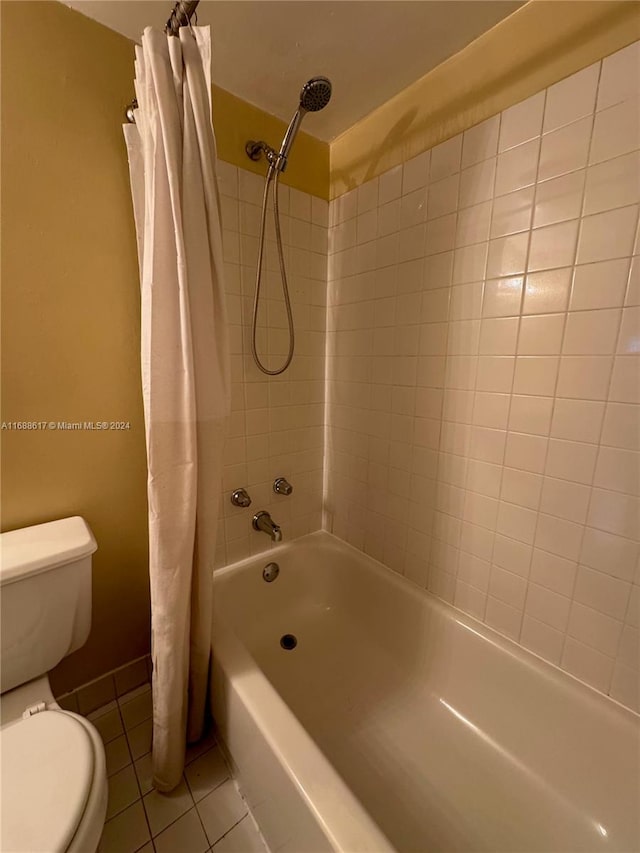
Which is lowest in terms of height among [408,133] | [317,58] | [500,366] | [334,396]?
[334,396]

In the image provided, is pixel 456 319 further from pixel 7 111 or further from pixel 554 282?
pixel 7 111

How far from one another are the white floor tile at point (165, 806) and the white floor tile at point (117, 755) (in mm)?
136

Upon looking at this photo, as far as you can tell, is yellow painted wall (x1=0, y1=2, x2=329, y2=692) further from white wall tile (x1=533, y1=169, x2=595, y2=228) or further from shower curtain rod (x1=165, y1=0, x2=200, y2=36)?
white wall tile (x1=533, y1=169, x2=595, y2=228)

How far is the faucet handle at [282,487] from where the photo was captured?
1479 mm

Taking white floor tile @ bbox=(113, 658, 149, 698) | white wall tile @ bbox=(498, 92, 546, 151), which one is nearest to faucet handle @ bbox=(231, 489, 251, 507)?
white floor tile @ bbox=(113, 658, 149, 698)

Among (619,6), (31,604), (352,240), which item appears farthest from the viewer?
(352,240)

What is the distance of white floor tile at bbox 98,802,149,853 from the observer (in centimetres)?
91

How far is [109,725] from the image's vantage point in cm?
119

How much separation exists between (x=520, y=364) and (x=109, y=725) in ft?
→ 5.79

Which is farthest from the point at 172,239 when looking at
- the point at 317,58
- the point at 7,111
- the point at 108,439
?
the point at 317,58

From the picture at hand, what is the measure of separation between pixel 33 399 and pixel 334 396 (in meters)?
1.06

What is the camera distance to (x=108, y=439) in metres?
1.11

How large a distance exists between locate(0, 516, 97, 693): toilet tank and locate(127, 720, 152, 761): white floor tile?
43 cm

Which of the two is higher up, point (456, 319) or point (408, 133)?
point (408, 133)
